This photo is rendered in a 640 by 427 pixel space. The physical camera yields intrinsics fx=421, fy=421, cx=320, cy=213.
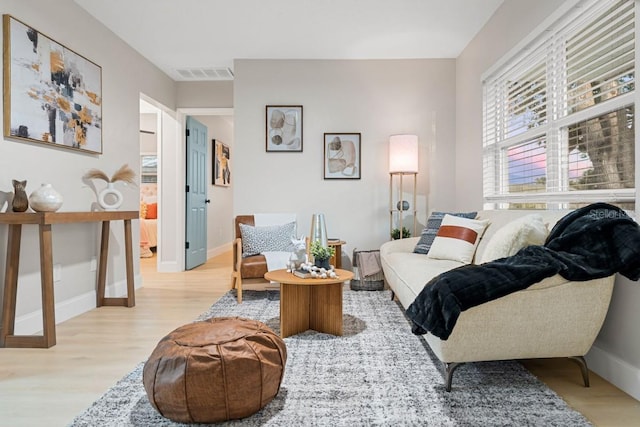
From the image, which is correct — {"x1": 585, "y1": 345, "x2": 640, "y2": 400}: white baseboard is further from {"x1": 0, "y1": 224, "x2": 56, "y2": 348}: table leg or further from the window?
{"x1": 0, "y1": 224, "x2": 56, "y2": 348}: table leg

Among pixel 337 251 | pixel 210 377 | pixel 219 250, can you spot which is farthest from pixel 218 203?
pixel 210 377

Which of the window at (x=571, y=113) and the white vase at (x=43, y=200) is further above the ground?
the window at (x=571, y=113)

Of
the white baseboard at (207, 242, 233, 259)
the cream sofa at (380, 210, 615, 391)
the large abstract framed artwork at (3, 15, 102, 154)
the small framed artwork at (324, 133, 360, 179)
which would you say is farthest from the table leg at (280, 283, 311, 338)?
the white baseboard at (207, 242, 233, 259)

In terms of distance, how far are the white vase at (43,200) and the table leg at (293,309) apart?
5.30ft

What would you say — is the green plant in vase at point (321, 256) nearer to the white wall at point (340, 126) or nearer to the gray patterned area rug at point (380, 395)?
the gray patterned area rug at point (380, 395)

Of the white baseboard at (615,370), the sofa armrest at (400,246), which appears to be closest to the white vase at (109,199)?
the sofa armrest at (400,246)

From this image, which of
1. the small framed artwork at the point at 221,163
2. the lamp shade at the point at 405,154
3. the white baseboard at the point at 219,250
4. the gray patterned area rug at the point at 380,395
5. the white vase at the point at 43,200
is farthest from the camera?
the small framed artwork at the point at 221,163

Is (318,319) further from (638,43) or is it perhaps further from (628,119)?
(638,43)

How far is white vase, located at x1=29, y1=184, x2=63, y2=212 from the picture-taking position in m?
2.76

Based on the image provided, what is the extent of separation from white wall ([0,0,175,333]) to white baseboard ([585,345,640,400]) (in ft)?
11.7

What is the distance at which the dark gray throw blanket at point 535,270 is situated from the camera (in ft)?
5.96

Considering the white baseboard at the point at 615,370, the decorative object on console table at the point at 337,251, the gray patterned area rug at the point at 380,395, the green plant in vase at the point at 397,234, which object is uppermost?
the green plant in vase at the point at 397,234

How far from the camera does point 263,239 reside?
4.12m

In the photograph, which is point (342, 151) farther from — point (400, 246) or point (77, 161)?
point (77, 161)
